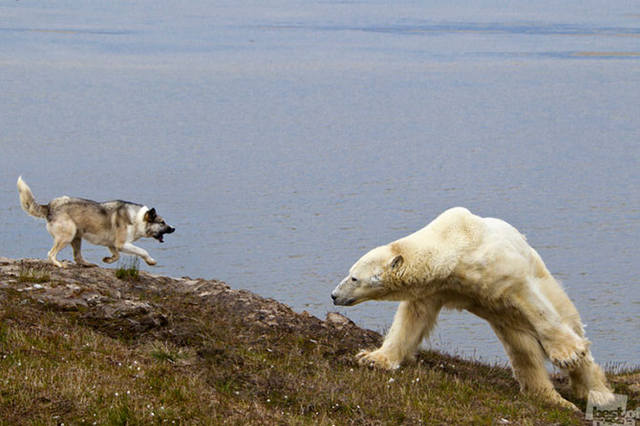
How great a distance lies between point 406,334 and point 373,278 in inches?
29.7

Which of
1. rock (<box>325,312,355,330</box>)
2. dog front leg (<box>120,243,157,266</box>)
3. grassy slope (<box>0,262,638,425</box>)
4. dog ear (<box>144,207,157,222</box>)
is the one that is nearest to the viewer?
grassy slope (<box>0,262,638,425</box>)

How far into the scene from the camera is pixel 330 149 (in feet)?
101

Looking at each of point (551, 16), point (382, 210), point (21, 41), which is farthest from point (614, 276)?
point (551, 16)

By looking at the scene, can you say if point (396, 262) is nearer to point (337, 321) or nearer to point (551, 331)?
point (551, 331)

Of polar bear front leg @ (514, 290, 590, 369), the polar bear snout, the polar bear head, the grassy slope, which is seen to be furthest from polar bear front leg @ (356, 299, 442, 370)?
polar bear front leg @ (514, 290, 590, 369)

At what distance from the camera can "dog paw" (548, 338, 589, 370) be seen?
9867 millimetres

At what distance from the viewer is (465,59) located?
54375 mm

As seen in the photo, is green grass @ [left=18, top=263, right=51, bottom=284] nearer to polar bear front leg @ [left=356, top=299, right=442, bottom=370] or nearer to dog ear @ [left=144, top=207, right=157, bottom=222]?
dog ear @ [left=144, top=207, right=157, bottom=222]

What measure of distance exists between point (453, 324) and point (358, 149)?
15.0m

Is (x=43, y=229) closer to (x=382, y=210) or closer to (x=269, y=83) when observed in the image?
(x=382, y=210)

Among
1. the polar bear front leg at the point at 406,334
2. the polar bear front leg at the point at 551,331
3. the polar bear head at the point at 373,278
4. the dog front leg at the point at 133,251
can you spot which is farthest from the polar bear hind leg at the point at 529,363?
the dog front leg at the point at 133,251

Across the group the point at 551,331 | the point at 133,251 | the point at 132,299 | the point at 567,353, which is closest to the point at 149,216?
the point at 133,251

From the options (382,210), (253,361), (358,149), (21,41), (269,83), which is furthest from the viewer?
(21,41)

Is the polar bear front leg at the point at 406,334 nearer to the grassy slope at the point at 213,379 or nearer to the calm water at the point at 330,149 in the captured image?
the grassy slope at the point at 213,379
